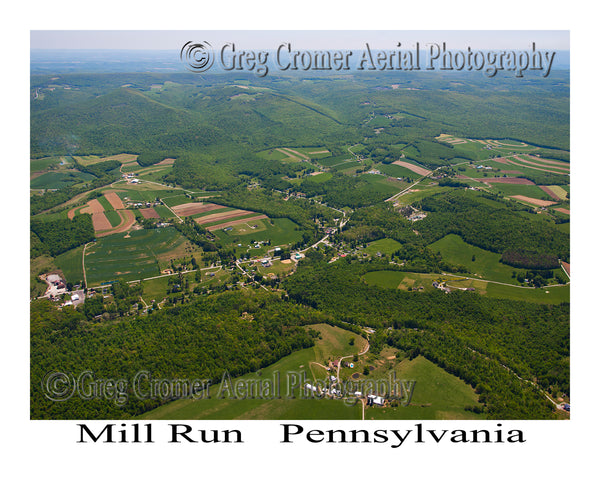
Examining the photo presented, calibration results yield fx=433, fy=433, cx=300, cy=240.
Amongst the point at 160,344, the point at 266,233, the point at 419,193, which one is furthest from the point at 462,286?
the point at 419,193

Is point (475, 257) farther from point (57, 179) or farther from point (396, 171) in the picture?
point (57, 179)

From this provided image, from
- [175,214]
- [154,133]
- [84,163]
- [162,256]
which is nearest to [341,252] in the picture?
[162,256]

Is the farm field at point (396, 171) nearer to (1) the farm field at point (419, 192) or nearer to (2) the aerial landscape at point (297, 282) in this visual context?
(2) the aerial landscape at point (297, 282)

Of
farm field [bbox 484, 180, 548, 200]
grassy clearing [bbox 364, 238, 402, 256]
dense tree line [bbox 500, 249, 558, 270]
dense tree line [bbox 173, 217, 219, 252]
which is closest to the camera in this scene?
dense tree line [bbox 500, 249, 558, 270]

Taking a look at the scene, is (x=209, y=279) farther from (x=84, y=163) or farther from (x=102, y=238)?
(x=84, y=163)

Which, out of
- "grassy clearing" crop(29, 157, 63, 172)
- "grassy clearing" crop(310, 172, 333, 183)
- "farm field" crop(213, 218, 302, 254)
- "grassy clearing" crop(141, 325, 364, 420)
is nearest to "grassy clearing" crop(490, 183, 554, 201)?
"grassy clearing" crop(310, 172, 333, 183)

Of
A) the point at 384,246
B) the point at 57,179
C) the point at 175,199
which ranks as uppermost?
the point at 57,179

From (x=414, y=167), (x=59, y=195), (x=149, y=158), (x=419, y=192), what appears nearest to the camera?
(x=59, y=195)

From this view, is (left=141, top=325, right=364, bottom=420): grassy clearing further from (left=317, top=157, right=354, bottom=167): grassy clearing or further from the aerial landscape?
(left=317, top=157, right=354, bottom=167): grassy clearing

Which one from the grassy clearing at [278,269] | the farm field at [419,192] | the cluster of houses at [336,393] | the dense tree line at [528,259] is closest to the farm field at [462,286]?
the dense tree line at [528,259]
